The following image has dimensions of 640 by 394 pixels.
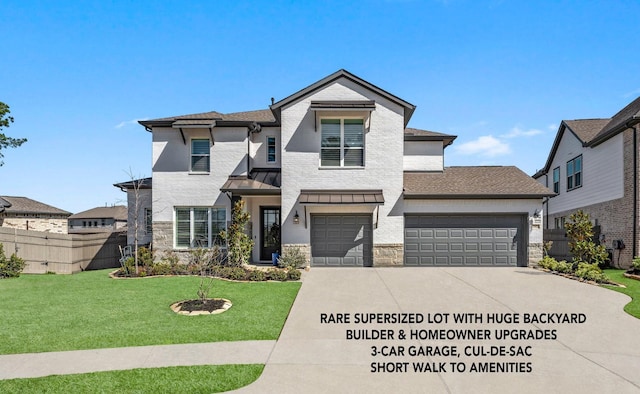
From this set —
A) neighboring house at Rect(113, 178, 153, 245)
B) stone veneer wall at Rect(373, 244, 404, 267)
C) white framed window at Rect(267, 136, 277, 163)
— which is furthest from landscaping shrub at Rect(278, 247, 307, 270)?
neighboring house at Rect(113, 178, 153, 245)

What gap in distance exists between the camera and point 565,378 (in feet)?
16.5

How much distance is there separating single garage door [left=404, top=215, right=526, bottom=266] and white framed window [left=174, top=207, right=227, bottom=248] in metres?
8.09

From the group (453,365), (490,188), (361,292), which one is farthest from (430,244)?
(453,365)

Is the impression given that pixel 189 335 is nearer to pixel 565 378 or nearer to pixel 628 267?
pixel 565 378

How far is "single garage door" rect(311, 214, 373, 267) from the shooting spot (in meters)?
15.4

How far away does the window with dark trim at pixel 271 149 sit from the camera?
56.2 feet

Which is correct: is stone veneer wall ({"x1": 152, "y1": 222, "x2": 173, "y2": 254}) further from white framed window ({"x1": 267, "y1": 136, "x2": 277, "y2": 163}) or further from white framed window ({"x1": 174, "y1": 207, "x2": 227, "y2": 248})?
white framed window ({"x1": 267, "y1": 136, "x2": 277, "y2": 163})

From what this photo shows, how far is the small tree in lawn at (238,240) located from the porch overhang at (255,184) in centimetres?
68

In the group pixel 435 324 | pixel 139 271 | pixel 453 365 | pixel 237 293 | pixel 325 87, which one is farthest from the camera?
pixel 325 87

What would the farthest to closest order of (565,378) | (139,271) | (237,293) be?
(139,271) → (237,293) → (565,378)

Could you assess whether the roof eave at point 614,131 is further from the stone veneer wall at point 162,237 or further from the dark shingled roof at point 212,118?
the stone veneer wall at point 162,237

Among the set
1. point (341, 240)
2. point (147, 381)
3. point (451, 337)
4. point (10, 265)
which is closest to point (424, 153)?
point (341, 240)

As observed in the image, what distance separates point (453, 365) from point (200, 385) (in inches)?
141

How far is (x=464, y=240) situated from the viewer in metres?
15.5
